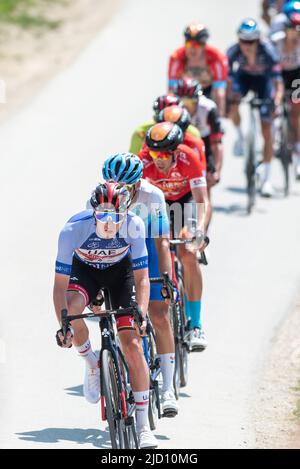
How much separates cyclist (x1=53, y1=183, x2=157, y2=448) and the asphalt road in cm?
76

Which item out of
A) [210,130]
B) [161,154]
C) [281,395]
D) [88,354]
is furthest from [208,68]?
[88,354]

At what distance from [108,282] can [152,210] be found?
3.00ft

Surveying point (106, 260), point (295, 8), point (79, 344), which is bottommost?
point (79, 344)

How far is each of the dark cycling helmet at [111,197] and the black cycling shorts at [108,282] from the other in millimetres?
459

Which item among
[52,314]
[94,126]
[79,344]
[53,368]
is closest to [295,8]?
[94,126]

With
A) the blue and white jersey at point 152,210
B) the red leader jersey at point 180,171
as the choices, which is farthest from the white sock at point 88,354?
the red leader jersey at point 180,171

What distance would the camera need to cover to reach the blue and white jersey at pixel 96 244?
28.3 feet

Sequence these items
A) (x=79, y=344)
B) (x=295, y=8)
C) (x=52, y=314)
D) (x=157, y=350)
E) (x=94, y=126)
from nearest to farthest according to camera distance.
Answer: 1. (x=79, y=344)
2. (x=157, y=350)
3. (x=52, y=314)
4. (x=295, y=8)
5. (x=94, y=126)

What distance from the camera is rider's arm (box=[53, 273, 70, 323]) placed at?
854 centimetres

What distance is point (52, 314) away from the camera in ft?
39.9

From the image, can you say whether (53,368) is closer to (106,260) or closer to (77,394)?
(77,394)

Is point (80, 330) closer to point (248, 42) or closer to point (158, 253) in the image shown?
point (158, 253)

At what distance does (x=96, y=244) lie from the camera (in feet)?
28.6
